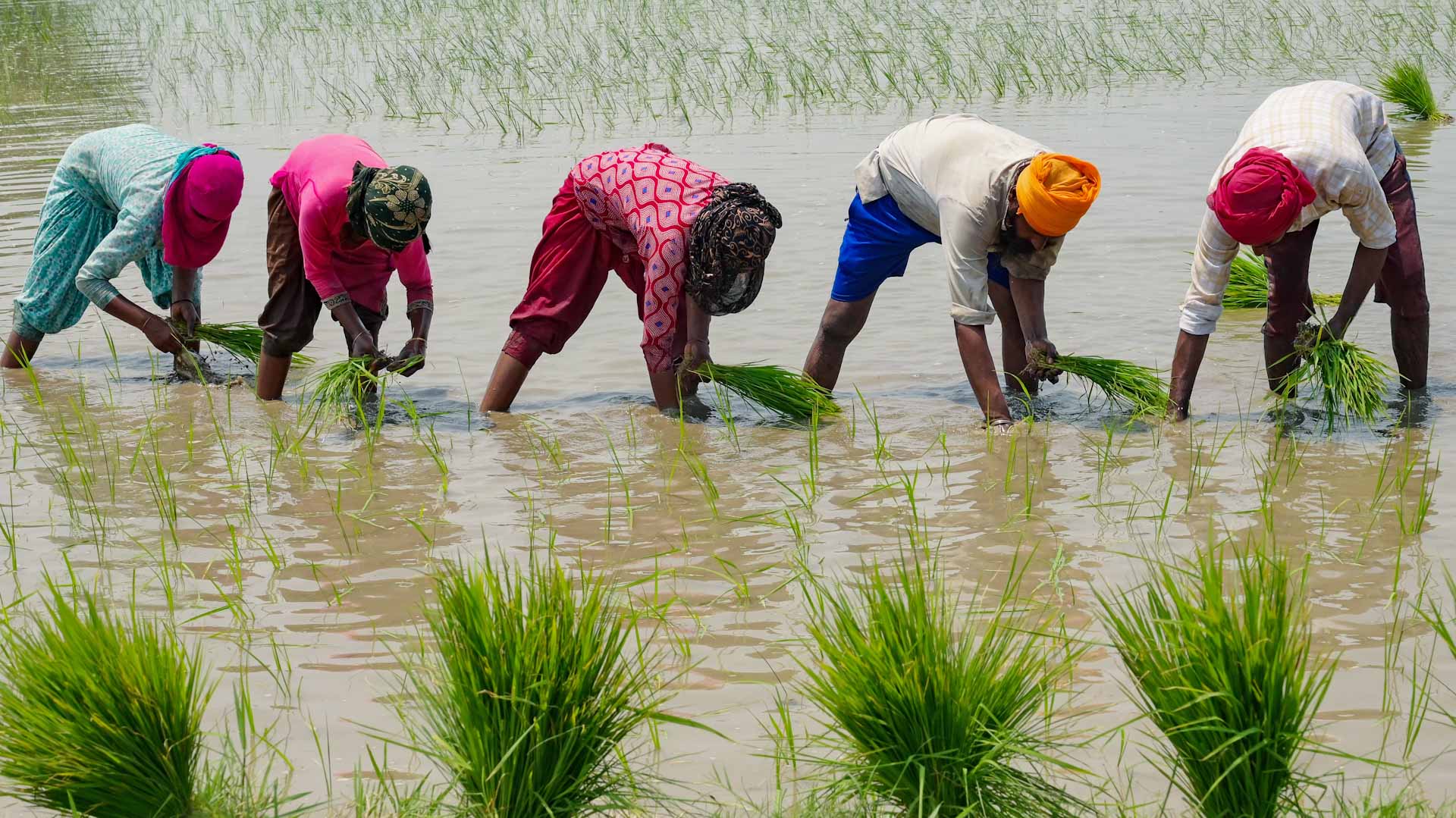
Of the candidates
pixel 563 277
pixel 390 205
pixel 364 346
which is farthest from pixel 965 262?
pixel 364 346

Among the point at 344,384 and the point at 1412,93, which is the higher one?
the point at 1412,93

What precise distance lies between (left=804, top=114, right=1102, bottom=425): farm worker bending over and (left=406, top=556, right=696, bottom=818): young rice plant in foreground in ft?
7.48

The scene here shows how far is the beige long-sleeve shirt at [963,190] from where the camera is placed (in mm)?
4277

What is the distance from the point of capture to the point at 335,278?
4.70m

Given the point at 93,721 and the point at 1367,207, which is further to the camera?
the point at 1367,207

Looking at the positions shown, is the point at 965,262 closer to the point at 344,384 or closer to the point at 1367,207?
the point at 1367,207

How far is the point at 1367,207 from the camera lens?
13.7 ft

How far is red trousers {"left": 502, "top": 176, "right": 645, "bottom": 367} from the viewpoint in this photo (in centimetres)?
484

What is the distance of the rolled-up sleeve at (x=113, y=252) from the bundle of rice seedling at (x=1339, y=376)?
4076 mm

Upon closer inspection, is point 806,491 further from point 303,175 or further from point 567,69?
point 567,69

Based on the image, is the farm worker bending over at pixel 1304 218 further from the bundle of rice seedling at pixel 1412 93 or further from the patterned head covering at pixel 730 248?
the bundle of rice seedling at pixel 1412 93

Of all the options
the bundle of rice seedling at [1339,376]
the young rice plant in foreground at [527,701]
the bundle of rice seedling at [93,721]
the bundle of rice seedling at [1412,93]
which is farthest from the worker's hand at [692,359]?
the bundle of rice seedling at [1412,93]

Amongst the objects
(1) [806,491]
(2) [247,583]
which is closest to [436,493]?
(2) [247,583]

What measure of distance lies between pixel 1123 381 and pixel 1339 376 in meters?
0.69
